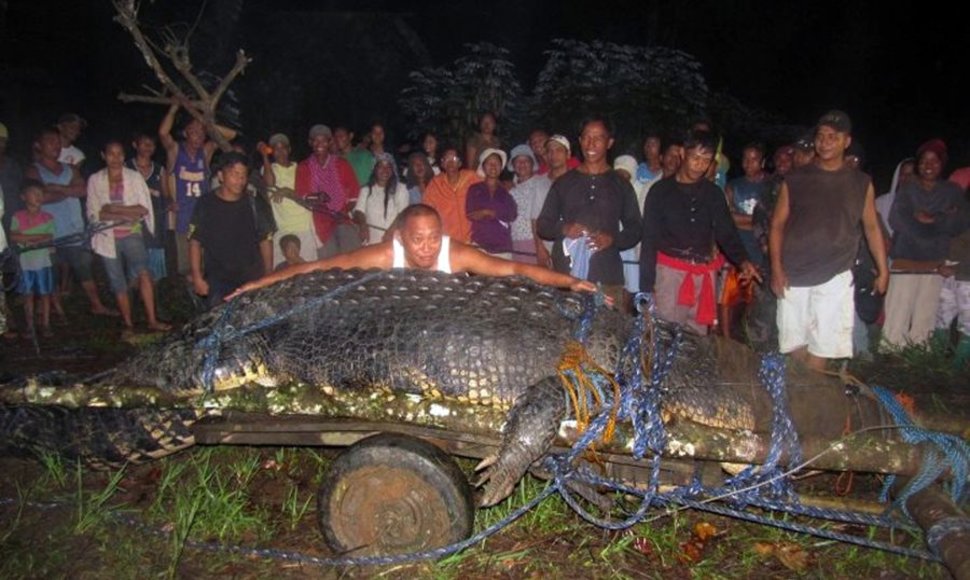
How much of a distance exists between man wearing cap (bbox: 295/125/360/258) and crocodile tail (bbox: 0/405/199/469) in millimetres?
3718

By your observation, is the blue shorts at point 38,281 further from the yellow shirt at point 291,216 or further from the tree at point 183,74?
the yellow shirt at point 291,216

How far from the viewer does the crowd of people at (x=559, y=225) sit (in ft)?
14.5

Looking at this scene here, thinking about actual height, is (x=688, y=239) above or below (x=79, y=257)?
above

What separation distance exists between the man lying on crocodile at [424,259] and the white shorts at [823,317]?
171cm

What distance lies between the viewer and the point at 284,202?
6.83m

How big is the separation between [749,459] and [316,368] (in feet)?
6.65

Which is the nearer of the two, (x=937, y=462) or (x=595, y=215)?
(x=937, y=462)

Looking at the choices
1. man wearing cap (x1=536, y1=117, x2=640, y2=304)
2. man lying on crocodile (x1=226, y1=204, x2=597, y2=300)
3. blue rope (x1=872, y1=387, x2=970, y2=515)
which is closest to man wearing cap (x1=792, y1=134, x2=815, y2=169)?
man wearing cap (x1=536, y1=117, x2=640, y2=304)

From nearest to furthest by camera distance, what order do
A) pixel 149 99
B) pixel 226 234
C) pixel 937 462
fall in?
1. pixel 937 462
2. pixel 226 234
3. pixel 149 99

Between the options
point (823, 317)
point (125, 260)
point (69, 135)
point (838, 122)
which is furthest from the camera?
point (69, 135)

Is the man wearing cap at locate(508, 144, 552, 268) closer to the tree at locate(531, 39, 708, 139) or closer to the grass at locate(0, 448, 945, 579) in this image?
the grass at locate(0, 448, 945, 579)

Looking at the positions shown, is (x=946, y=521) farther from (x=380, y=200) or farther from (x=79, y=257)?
(x=79, y=257)

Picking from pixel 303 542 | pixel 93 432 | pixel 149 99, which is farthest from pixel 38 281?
pixel 303 542

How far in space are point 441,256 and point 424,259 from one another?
0.11m
